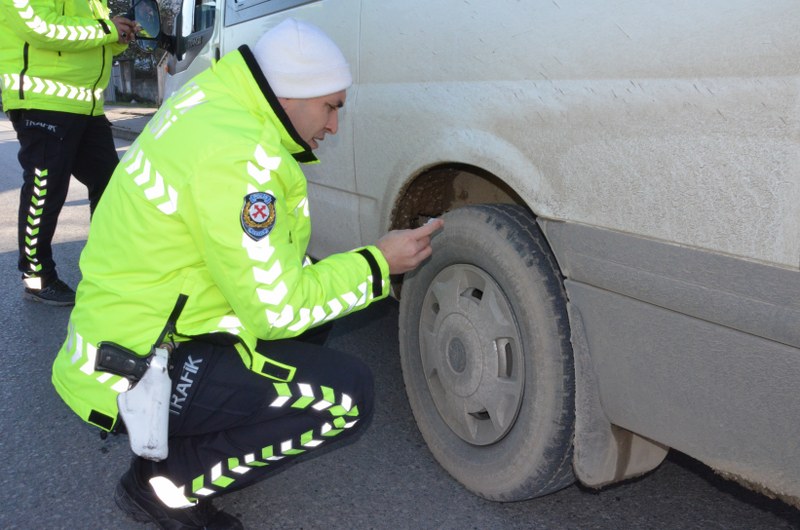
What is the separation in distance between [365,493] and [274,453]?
452mm

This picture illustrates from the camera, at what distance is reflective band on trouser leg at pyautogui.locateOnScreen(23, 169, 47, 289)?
153 inches

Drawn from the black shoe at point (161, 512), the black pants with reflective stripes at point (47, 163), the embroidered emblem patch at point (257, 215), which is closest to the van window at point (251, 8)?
the black pants with reflective stripes at point (47, 163)

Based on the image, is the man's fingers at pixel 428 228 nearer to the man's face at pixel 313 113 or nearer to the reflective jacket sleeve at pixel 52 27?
the man's face at pixel 313 113

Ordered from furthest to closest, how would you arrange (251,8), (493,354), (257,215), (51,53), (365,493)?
(51,53)
(251,8)
(365,493)
(493,354)
(257,215)

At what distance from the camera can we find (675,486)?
2430mm

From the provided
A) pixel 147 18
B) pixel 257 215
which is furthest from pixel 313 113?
pixel 147 18

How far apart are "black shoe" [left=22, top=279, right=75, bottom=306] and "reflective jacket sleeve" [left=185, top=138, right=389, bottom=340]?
2.58m

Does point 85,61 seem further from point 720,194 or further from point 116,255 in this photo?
point 720,194

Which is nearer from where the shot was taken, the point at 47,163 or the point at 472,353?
the point at 472,353

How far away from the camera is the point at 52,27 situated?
3641mm

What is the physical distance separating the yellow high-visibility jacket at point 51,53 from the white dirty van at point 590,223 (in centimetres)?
178

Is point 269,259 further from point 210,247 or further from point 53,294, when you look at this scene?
point 53,294

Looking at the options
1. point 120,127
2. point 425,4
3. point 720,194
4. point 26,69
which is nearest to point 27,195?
point 26,69

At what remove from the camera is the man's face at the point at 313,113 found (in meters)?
1.91
